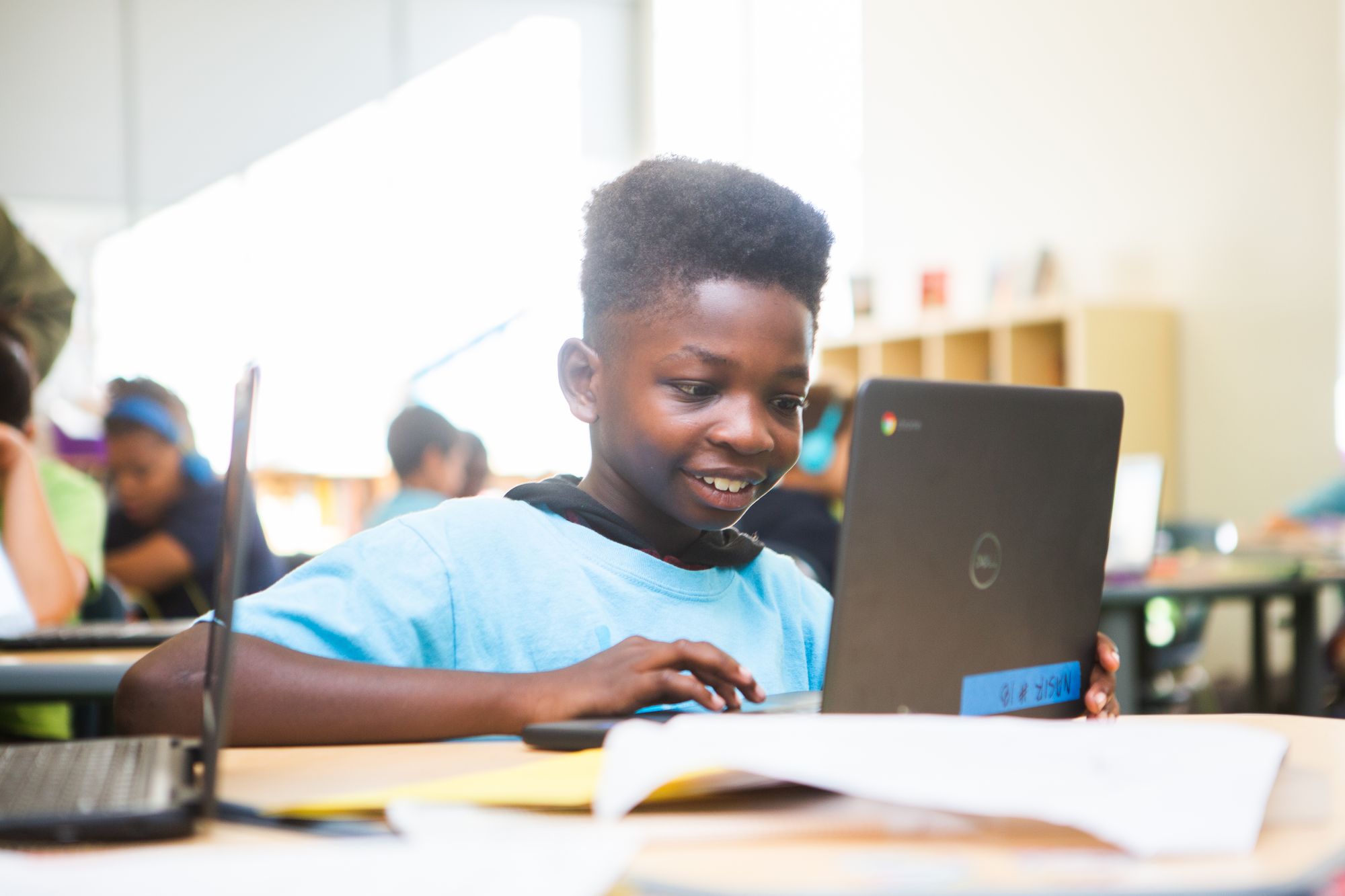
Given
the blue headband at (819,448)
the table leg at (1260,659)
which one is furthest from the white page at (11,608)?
the table leg at (1260,659)

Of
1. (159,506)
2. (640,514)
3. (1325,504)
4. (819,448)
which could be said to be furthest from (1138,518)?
(640,514)

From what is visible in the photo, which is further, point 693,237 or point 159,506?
point 159,506

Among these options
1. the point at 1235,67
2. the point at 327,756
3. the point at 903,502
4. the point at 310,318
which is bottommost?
the point at 327,756

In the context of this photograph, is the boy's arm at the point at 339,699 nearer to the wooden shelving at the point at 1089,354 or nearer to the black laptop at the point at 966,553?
the black laptop at the point at 966,553

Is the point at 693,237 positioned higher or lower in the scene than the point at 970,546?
higher

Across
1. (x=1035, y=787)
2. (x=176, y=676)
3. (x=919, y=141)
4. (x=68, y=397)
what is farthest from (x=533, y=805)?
(x=68, y=397)

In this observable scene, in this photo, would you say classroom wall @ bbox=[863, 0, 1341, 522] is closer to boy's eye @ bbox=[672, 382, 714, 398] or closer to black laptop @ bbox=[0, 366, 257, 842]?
boy's eye @ bbox=[672, 382, 714, 398]

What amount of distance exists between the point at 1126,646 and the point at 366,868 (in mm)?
3162

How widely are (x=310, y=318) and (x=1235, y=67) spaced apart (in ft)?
15.8

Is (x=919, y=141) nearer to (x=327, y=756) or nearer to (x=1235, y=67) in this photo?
(x=1235, y=67)

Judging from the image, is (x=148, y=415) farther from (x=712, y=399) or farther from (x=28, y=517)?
(x=712, y=399)

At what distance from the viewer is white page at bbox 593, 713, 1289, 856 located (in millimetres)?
503

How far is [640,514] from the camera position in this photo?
1.21 meters

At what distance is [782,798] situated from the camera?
0.64 m
